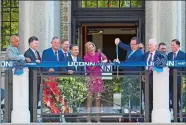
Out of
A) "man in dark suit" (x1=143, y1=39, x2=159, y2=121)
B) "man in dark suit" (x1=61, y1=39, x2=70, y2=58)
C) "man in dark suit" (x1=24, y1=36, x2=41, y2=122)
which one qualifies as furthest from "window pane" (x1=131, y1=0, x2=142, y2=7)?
"man in dark suit" (x1=24, y1=36, x2=41, y2=122)

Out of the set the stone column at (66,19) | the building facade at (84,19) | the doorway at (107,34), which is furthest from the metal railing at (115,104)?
the doorway at (107,34)

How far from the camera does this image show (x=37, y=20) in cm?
1641

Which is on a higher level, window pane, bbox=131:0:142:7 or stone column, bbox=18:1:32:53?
window pane, bbox=131:0:142:7

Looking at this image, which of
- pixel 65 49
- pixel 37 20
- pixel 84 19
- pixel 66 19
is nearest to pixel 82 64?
pixel 65 49

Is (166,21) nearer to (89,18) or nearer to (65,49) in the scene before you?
(89,18)

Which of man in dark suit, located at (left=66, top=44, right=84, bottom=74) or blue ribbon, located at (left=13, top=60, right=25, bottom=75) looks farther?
blue ribbon, located at (left=13, top=60, right=25, bottom=75)

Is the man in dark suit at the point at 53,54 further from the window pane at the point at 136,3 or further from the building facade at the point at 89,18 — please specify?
the window pane at the point at 136,3

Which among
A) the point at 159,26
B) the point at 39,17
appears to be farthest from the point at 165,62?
the point at 39,17

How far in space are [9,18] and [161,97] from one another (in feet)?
24.1

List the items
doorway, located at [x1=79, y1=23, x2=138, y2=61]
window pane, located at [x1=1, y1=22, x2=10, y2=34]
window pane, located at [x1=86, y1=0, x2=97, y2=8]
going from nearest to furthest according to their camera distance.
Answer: window pane, located at [x1=1, y1=22, x2=10, y2=34], window pane, located at [x1=86, y1=0, x2=97, y2=8], doorway, located at [x1=79, y1=23, x2=138, y2=61]

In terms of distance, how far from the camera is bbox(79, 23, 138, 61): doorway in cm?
1870

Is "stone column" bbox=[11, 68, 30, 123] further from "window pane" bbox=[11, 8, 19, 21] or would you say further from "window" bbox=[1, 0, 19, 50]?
"window pane" bbox=[11, 8, 19, 21]

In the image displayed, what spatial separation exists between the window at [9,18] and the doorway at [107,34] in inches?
93.2

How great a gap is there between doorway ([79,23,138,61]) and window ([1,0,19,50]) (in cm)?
237
